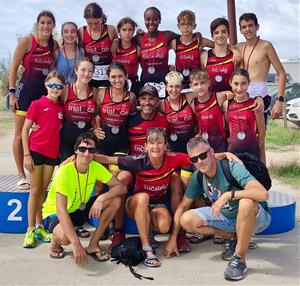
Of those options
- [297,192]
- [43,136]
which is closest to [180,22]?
[43,136]

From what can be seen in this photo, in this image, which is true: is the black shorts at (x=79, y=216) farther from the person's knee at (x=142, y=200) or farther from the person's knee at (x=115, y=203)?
the person's knee at (x=142, y=200)

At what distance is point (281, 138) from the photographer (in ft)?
43.0

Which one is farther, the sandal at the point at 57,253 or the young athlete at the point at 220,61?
the young athlete at the point at 220,61

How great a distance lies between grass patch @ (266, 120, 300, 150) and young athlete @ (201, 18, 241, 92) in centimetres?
679

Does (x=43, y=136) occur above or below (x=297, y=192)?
above

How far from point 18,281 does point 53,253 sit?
23.1 inches

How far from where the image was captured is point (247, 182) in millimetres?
4008

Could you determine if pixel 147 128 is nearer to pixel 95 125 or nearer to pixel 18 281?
pixel 95 125

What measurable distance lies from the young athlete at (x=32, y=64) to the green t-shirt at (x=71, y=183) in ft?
3.79

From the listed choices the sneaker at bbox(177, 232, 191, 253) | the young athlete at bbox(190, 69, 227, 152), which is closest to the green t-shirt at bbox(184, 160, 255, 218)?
the sneaker at bbox(177, 232, 191, 253)

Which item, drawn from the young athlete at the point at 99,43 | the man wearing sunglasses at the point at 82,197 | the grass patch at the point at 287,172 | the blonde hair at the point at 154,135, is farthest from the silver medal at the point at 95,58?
the grass patch at the point at 287,172

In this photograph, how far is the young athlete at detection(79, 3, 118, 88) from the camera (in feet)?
18.2

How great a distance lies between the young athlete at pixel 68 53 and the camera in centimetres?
536

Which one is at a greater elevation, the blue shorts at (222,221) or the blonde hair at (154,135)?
the blonde hair at (154,135)
